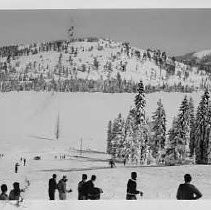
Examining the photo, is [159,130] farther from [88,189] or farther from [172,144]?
[88,189]

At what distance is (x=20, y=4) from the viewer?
7.75m

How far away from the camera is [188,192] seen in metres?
7.32

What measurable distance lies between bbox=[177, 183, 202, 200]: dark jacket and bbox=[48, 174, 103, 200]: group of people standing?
117 cm

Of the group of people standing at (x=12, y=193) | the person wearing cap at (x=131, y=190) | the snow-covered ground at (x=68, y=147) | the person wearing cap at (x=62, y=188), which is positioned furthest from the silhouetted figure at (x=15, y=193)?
the person wearing cap at (x=131, y=190)

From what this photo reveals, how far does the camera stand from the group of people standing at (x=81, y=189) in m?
7.70

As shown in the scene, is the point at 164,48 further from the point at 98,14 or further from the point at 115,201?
the point at 115,201

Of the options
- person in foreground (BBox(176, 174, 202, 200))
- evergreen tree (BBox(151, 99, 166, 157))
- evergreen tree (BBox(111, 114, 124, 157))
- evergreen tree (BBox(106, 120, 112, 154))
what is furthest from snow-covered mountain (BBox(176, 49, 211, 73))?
person in foreground (BBox(176, 174, 202, 200))

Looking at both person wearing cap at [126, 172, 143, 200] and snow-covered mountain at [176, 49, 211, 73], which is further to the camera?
snow-covered mountain at [176, 49, 211, 73]

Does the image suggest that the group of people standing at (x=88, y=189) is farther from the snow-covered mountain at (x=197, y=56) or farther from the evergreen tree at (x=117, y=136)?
the snow-covered mountain at (x=197, y=56)

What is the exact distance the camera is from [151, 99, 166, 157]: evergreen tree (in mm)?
8586

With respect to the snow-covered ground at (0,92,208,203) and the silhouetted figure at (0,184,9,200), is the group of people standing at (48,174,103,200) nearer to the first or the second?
the snow-covered ground at (0,92,208,203)

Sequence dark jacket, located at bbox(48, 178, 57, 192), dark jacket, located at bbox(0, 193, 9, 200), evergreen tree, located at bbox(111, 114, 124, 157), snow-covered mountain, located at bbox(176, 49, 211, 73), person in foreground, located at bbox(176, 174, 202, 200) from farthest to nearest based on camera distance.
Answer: snow-covered mountain, located at bbox(176, 49, 211, 73) → evergreen tree, located at bbox(111, 114, 124, 157) → dark jacket, located at bbox(48, 178, 57, 192) → dark jacket, located at bbox(0, 193, 9, 200) → person in foreground, located at bbox(176, 174, 202, 200)

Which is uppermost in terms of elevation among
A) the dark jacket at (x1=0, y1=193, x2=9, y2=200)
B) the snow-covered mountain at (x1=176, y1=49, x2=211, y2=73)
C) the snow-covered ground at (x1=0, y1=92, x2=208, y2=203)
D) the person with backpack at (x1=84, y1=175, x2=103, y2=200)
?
the snow-covered mountain at (x1=176, y1=49, x2=211, y2=73)

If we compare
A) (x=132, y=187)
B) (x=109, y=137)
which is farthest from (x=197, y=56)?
(x=132, y=187)
